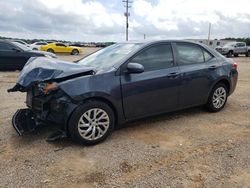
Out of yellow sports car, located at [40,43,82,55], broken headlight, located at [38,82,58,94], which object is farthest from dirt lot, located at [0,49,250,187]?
yellow sports car, located at [40,43,82,55]

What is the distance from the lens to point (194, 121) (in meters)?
5.60

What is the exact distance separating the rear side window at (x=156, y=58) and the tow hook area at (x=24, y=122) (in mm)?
1840

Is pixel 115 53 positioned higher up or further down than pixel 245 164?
higher up

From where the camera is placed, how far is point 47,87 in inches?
170

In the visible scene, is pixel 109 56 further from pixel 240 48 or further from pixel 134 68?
pixel 240 48

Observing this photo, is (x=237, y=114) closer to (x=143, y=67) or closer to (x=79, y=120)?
(x=143, y=67)

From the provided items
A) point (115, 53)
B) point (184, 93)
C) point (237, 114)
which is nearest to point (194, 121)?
point (184, 93)

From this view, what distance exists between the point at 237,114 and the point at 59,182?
4.09 meters

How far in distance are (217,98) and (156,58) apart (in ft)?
5.81

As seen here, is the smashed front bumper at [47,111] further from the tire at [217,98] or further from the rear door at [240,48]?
the rear door at [240,48]

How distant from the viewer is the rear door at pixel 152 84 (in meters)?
4.76

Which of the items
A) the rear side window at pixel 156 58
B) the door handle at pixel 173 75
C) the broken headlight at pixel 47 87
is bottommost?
the broken headlight at pixel 47 87

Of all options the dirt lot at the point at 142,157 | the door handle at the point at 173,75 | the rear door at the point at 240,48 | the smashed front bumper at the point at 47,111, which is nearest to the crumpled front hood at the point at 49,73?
the smashed front bumper at the point at 47,111

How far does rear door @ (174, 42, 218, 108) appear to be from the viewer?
5.47 meters
